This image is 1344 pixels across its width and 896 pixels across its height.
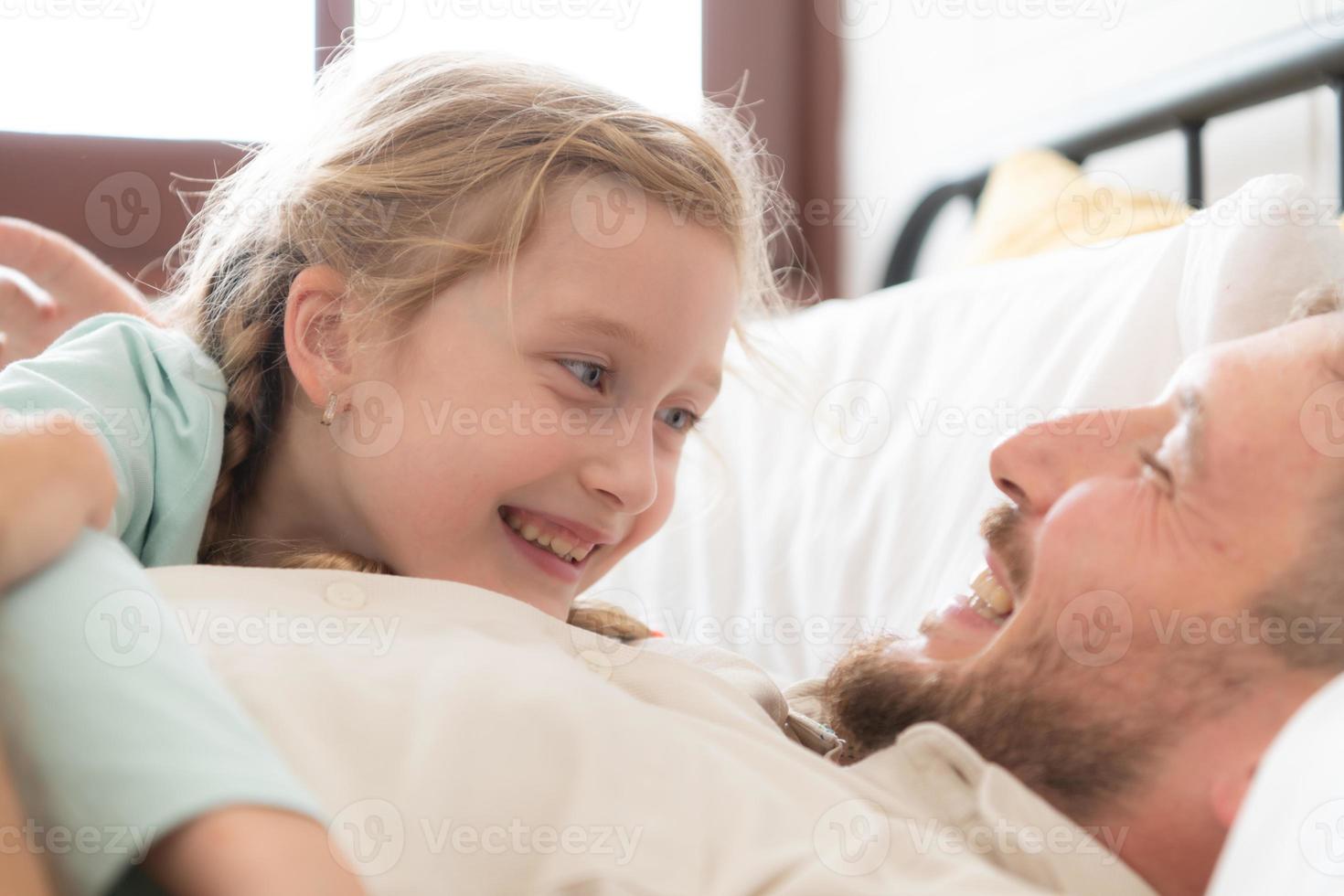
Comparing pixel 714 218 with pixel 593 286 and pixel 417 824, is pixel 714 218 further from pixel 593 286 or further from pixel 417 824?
pixel 417 824

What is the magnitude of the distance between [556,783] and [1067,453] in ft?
1.73

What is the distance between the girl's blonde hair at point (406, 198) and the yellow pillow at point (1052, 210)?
1.92 feet

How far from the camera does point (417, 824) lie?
0.64 metres

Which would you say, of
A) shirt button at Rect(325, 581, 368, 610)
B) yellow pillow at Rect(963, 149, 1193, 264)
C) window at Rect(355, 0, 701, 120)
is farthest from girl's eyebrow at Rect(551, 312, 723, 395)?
window at Rect(355, 0, 701, 120)

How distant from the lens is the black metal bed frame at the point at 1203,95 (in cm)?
159

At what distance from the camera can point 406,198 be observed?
45.7 inches

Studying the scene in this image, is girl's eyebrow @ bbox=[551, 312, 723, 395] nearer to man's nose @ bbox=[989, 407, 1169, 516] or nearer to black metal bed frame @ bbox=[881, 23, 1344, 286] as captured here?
man's nose @ bbox=[989, 407, 1169, 516]

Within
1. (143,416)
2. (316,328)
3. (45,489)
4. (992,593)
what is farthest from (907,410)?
(45,489)

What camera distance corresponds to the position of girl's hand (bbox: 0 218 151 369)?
1.38 meters

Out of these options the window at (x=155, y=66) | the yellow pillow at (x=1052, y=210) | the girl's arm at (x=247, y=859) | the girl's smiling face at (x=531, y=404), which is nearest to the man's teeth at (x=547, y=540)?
the girl's smiling face at (x=531, y=404)

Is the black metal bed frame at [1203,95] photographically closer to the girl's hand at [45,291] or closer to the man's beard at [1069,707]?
the man's beard at [1069,707]

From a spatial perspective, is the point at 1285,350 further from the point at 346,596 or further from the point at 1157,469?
the point at 346,596

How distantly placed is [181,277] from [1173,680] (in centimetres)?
131

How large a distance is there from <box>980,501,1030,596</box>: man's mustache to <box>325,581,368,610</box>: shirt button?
1.62 feet
